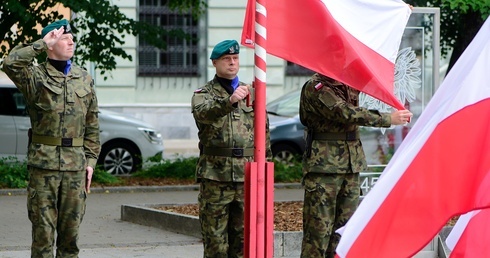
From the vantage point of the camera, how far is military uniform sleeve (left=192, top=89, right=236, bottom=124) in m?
7.95

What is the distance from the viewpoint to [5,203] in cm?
1528

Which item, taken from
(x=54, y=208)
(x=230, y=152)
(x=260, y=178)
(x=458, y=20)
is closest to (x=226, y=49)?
(x=230, y=152)

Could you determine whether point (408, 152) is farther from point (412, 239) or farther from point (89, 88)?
point (89, 88)

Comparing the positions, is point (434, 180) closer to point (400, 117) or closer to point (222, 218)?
point (400, 117)

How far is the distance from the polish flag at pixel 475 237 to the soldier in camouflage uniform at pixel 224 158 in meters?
2.49

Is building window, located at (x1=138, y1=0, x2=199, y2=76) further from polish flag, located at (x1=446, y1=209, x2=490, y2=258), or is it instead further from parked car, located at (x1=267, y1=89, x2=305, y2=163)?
polish flag, located at (x1=446, y1=209, x2=490, y2=258)

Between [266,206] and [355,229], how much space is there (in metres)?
1.74

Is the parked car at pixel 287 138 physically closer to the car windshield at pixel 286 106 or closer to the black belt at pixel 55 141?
the car windshield at pixel 286 106

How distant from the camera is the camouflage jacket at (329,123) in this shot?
832cm

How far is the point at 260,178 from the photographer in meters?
7.11

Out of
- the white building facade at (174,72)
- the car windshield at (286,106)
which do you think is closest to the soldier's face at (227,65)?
the car windshield at (286,106)

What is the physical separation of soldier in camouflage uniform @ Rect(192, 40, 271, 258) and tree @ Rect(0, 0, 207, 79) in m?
8.67

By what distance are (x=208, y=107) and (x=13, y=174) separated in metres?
9.45

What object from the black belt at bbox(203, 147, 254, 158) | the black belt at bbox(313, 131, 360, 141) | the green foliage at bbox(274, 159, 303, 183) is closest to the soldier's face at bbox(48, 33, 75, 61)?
the black belt at bbox(203, 147, 254, 158)
